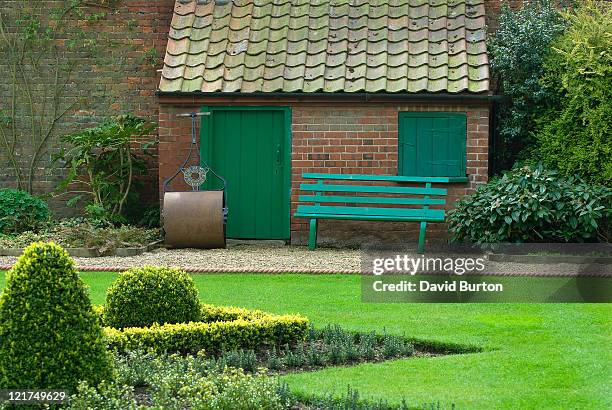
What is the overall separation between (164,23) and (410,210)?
5477 mm

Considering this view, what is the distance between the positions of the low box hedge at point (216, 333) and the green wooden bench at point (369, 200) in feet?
20.6

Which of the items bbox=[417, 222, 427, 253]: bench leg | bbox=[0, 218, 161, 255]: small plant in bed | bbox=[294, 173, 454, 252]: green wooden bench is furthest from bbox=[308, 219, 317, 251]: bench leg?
bbox=[0, 218, 161, 255]: small plant in bed

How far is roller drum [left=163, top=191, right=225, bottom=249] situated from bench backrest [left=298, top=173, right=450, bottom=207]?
1274 millimetres

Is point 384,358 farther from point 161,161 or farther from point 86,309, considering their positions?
point 161,161

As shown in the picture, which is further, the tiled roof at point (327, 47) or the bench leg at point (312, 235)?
the tiled roof at point (327, 47)

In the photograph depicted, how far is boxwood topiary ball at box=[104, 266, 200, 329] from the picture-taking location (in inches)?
329

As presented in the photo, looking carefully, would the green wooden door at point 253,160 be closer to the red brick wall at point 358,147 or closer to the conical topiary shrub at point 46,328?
the red brick wall at point 358,147

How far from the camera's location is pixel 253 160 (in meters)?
16.2

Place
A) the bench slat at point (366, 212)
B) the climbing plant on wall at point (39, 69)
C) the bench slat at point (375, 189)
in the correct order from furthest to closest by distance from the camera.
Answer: the climbing plant on wall at point (39, 69), the bench slat at point (375, 189), the bench slat at point (366, 212)

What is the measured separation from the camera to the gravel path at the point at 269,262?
507 inches

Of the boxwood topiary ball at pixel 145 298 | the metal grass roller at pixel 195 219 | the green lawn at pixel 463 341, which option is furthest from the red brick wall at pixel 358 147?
the boxwood topiary ball at pixel 145 298

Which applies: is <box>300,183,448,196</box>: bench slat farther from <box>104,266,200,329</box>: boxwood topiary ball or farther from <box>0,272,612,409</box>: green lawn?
<box>104,266,200,329</box>: boxwood topiary ball

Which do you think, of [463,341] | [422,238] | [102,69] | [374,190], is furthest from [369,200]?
[463,341]

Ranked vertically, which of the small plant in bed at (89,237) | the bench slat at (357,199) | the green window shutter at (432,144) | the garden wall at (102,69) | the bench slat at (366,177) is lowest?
the small plant in bed at (89,237)
